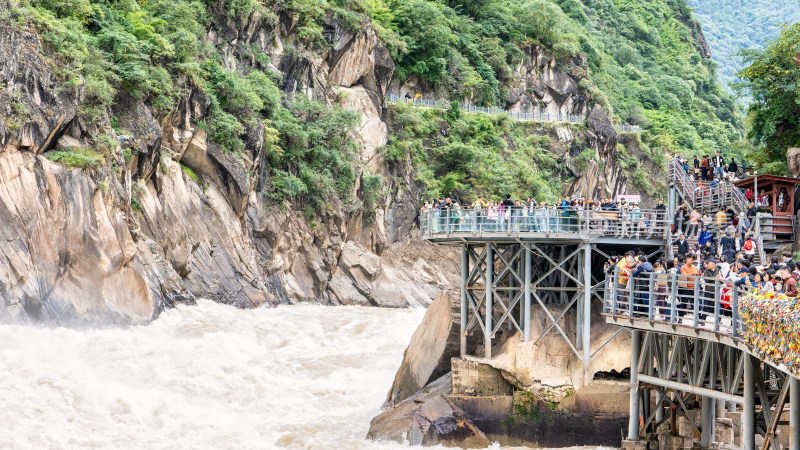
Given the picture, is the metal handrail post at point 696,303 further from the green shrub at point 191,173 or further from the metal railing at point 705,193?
the green shrub at point 191,173

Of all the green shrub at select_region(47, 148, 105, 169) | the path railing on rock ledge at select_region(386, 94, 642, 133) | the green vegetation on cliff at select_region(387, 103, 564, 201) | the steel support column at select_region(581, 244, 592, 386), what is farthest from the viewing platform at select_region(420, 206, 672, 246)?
the path railing on rock ledge at select_region(386, 94, 642, 133)

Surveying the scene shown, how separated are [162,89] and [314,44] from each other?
19582mm

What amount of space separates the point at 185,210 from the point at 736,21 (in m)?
172

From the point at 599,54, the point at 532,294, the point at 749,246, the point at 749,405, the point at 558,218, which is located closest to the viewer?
the point at 749,405

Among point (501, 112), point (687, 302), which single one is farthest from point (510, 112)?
point (687, 302)

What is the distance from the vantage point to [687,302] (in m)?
18.8

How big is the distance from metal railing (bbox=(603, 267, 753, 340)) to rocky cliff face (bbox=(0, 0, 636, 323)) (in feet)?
64.1

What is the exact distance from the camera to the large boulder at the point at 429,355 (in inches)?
1148

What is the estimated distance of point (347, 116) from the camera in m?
56.7

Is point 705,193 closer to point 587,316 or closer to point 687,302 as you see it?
point 587,316

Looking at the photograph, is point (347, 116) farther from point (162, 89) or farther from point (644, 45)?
point (644, 45)

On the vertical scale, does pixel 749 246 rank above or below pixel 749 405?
above

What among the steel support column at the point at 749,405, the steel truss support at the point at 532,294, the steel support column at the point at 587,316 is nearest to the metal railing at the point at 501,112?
the steel truss support at the point at 532,294

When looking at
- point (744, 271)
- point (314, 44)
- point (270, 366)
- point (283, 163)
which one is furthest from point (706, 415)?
point (314, 44)
